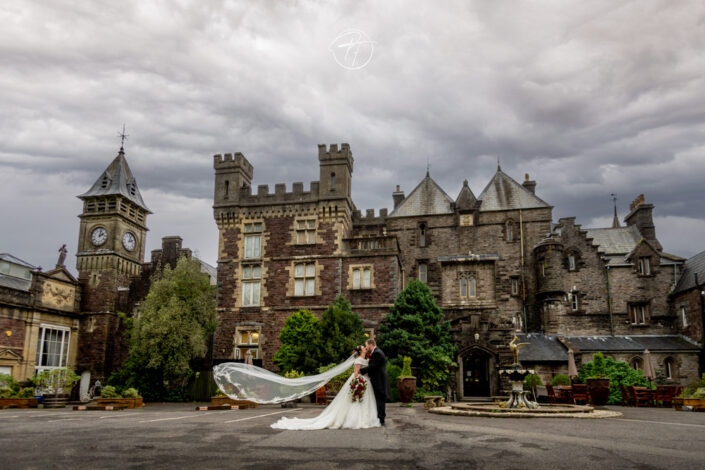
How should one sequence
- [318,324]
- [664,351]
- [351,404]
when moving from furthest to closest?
[664,351], [318,324], [351,404]

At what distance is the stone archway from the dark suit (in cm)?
2138

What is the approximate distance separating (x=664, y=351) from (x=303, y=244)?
24.7 m

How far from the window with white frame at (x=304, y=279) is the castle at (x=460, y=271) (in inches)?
2.8

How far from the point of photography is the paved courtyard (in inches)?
297

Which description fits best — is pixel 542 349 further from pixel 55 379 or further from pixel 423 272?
pixel 55 379

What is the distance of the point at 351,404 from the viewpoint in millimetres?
13203

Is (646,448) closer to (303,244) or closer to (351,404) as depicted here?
(351,404)

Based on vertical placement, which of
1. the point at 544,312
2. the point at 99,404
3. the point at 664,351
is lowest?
the point at 99,404

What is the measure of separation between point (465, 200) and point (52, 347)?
1231 inches

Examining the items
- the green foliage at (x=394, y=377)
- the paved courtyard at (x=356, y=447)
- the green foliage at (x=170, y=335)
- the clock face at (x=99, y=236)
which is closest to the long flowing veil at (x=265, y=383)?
the paved courtyard at (x=356, y=447)

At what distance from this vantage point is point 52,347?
127 feet

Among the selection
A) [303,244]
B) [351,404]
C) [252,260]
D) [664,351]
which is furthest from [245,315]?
[664,351]

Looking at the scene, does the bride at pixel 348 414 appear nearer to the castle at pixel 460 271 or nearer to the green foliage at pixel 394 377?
the green foliage at pixel 394 377

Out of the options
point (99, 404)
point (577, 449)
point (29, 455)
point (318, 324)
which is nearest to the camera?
point (29, 455)
